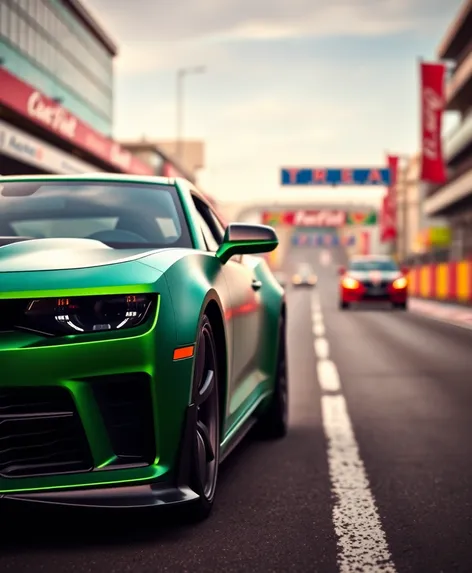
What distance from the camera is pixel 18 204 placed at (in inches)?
190

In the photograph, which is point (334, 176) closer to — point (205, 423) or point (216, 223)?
point (216, 223)

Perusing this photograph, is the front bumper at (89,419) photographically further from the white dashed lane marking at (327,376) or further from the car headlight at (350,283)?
the car headlight at (350,283)

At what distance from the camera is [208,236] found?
500cm

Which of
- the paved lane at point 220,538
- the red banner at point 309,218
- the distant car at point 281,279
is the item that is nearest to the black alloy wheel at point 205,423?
the paved lane at point 220,538

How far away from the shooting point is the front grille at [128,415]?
3.32 meters

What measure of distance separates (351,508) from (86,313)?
1.53 meters

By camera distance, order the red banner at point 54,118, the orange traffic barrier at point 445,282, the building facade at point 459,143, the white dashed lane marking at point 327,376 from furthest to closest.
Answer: the building facade at point 459,143 → the orange traffic barrier at point 445,282 → the red banner at point 54,118 → the white dashed lane marking at point 327,376

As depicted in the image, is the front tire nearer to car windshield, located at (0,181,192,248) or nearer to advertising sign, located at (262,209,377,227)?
car windshield, located at (0,181,192,248)

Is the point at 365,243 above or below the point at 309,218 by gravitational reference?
below

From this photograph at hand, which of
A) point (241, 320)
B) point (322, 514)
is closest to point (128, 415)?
point (322, 514)

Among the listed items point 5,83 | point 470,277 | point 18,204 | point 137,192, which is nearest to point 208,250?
point 137,192

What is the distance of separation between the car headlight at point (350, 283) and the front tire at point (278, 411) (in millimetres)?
22319

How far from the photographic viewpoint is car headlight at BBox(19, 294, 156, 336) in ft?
10.8

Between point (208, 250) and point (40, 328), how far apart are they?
5.07 ft
